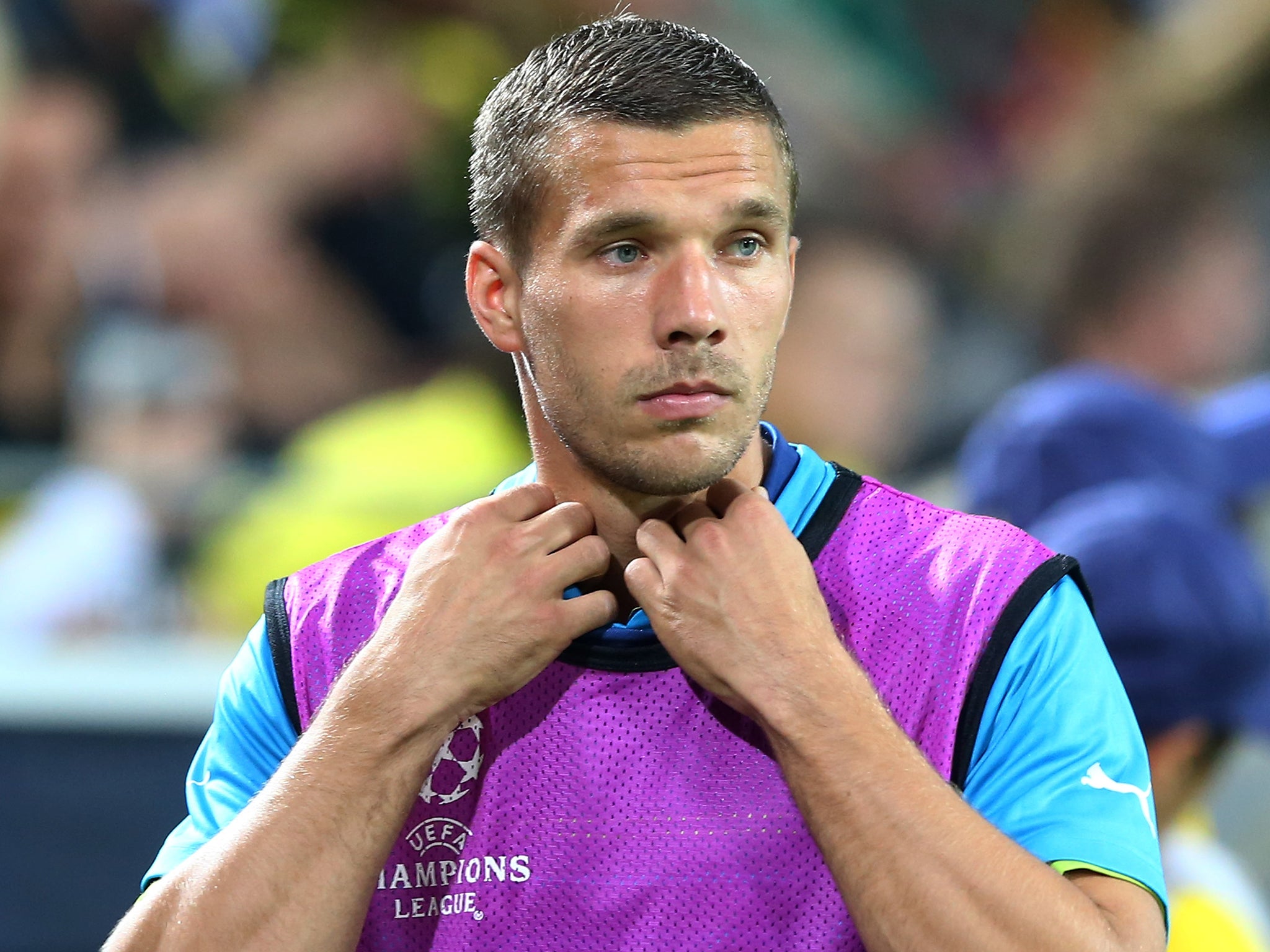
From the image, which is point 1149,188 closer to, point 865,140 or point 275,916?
point 865,140

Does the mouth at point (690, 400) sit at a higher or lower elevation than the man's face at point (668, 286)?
lower

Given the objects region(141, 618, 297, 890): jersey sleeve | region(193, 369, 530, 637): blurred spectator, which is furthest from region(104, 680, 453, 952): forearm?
region(193, 369, 530, 637): blurred spectator

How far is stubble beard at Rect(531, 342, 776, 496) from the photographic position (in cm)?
200

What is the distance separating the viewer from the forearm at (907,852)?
172 cm

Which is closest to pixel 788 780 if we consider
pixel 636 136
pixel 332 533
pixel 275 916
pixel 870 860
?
pixel 870 860

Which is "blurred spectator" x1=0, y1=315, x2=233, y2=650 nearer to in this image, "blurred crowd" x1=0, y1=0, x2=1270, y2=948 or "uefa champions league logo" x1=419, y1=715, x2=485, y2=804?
"blurred crowd" x1=0, y1=0, x2=1270, y2=948

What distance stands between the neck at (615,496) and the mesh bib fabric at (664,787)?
0.43ft

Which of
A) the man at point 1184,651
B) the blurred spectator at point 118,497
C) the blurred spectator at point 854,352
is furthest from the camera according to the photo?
the blurred spectator at point 854,352

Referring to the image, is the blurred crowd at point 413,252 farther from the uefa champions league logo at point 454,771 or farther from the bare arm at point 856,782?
the bare arm at point 856,782

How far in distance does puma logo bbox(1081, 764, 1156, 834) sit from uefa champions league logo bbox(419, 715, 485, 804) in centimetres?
73

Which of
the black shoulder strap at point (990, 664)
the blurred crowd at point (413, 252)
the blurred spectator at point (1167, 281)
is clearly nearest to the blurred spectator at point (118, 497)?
the blurred crowd at point (413, 252)

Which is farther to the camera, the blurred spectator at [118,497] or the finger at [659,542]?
the blurred spectator at [118,497]

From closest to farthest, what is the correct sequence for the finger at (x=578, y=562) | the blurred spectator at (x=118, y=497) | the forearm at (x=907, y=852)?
the forearm at (x=907, y=852)
the finger at (x=578, y=562)
the blurred spectator at (x=118, y=497)

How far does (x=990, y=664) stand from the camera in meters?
1.94
